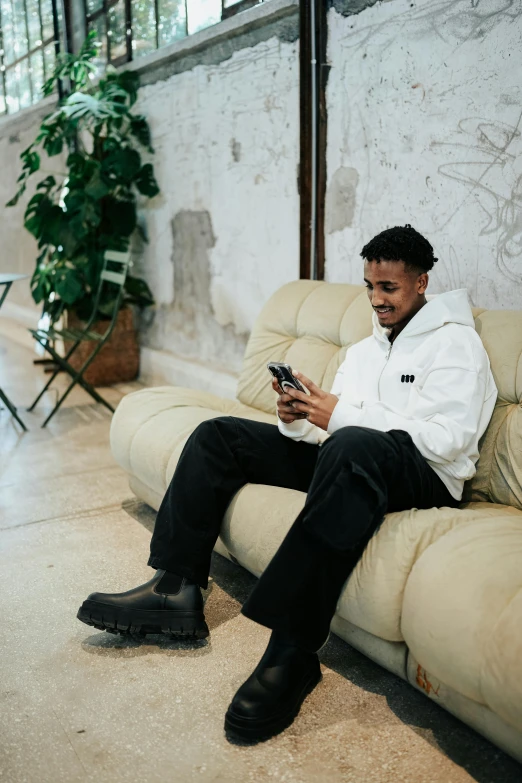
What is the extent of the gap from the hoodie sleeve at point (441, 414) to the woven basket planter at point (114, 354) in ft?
11.5

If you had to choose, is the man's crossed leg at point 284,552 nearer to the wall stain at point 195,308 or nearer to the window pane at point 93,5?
the wall stain at point 195,308

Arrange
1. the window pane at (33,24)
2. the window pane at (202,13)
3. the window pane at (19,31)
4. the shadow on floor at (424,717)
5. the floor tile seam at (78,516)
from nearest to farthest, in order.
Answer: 1. the shadow on floor at (424,717)
2. the floor tile seam at (78,516)
3. the window pane at (202,13)
4. the window pane at (33,24)
5. the window pane at (19,31)

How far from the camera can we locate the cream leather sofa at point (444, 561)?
1.48 metres

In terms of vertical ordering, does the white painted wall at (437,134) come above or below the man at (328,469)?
above

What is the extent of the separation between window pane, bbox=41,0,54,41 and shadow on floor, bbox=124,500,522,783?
6050 mm

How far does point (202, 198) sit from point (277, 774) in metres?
3.58

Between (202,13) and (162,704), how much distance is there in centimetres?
398

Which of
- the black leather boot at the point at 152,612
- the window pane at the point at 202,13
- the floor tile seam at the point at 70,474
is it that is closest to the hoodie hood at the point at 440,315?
the black leather boot at the point at 152,612

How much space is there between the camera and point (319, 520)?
1728 millimetres

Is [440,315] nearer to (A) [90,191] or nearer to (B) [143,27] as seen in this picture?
(A) [90,191]

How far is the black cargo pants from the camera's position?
173 cm

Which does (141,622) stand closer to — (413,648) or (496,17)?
(413,648)

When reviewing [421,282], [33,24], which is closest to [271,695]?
[421,282]

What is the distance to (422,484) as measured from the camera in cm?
190
